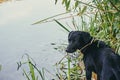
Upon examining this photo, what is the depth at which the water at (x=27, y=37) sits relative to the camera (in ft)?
16.1

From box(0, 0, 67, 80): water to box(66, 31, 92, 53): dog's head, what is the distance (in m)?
1.21

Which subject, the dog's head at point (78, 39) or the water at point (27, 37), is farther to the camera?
the water at point (27, 37)

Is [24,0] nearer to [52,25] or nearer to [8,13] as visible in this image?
[8,13]

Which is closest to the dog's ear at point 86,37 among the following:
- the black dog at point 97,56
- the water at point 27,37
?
the black dog at point 97,56

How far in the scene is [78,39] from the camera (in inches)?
134

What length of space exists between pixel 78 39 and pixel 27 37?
2946 millimetres

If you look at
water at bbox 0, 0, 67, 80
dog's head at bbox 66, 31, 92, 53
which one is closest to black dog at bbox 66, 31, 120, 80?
dog's head at bbox 66, 31, 92, 53

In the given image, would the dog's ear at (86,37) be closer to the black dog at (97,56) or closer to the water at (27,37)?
the black dog at (97,56)

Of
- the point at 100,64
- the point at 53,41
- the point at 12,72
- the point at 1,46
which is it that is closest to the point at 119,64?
the point at 100,64

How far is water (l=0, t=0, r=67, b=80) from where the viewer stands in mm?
4922

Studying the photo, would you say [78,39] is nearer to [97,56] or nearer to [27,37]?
[97,56]

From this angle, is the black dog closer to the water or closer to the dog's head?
the dog's head

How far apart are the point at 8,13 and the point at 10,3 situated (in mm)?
1854

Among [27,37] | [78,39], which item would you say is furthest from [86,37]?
[27,37]
